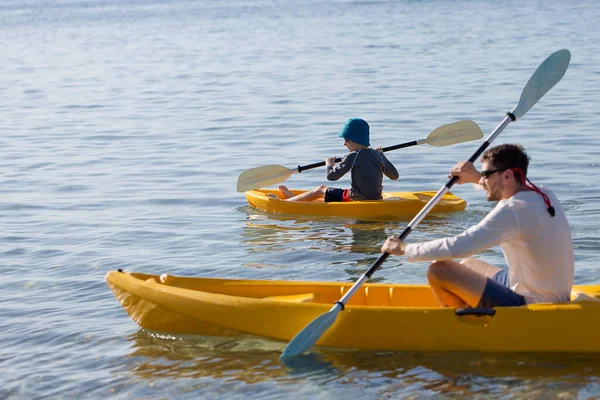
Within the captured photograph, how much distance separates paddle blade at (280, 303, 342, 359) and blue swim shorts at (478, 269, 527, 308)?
34.6 inches

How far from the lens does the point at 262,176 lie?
10844 mm

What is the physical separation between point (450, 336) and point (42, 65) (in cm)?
2937

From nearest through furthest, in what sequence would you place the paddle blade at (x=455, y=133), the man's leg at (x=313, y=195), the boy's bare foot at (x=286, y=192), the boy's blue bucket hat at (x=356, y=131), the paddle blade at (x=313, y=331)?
the paddle blade at (x=313, y=331), the boy's blue bucket hat at (x=356, y=131), the paddle blade at (x=455, y=133), the man's leg at (x=313, y=195), the boy's bare foot at (x=286, y=192)

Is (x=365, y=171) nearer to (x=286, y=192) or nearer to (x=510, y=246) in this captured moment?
(x=286, y=192)

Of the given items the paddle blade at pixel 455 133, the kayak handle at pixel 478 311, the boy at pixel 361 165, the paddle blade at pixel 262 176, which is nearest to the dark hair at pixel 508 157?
the kayak handle at pixel 478 311

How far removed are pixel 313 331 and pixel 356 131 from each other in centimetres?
410

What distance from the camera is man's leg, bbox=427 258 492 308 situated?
5.88 meters

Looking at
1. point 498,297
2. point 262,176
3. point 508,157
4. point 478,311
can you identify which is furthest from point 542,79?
point 262,176

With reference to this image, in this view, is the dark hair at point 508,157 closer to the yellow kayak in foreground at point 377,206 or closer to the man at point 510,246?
the man at point 510,246

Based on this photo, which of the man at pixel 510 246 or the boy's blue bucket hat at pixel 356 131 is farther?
the boy's blue bucket hat at pixel 356 131

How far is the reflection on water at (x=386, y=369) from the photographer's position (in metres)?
5.88

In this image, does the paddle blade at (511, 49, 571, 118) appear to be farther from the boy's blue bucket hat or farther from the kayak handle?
the boy's blue bucket hat

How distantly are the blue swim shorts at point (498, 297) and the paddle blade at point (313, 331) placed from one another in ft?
2.89

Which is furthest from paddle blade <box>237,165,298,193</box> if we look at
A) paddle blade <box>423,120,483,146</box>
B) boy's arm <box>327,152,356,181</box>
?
paddle blade <box>423,120,483,146</box>
